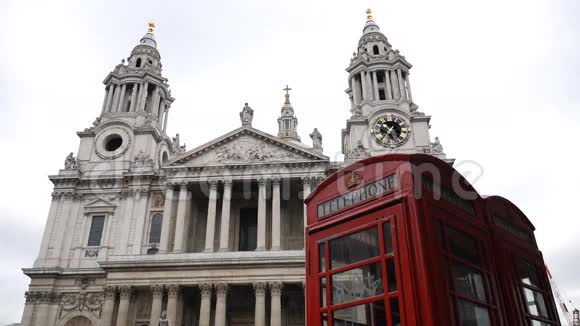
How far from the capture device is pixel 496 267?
1149 centimetres

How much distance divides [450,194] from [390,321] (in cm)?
353

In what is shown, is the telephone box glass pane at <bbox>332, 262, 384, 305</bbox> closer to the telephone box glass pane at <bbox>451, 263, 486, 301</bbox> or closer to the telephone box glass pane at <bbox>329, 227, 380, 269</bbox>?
the telephone box glass pane at <bbox>329, 227, 380, 269</bbox>

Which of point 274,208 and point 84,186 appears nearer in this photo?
point 274,208

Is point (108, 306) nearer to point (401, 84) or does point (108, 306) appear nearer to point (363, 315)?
point (363, 315)

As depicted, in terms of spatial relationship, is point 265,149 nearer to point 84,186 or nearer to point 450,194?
point 84,186

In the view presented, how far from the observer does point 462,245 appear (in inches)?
428

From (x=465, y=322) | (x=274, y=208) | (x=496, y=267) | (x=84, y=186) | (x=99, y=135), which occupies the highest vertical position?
(x=99, y=135)

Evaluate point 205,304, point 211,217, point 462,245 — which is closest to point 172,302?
point 205,304

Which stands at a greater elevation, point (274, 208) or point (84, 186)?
point (84, 186)

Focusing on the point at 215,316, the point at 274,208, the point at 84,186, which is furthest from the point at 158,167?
the point at 215,316

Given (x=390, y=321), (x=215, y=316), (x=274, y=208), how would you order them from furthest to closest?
(x=274, y=208) < (x=215, y=316) < (x=390, y=321)

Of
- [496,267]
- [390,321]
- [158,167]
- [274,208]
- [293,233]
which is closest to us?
[390,321]

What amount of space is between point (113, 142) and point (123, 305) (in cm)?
1564

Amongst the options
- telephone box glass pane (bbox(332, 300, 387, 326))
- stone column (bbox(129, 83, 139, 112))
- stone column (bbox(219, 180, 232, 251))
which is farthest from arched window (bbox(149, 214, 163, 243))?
telephone box glass pane (bbox(332, 300, 387, 326))
